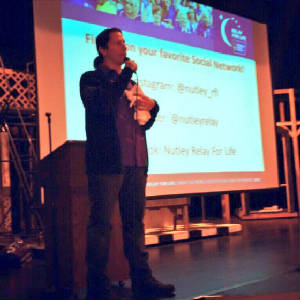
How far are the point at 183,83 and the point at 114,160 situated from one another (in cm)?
232

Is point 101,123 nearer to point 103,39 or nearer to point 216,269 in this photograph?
point 103,39

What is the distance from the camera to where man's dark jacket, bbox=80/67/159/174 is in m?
1.97

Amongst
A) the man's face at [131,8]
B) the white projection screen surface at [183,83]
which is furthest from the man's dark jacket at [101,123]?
the man's face at [131,8]

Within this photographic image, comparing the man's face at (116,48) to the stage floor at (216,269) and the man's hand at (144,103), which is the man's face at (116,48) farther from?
the stage floor at (216,269)

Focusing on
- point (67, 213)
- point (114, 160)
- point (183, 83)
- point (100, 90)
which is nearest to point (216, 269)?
point (67, 213)

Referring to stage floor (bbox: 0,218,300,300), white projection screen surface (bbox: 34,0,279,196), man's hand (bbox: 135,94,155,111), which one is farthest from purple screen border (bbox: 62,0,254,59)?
stage floor (bbox: 0,218,300,300)

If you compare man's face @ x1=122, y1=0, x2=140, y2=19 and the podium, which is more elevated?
man's face @ x1=122, y1=0, x2=140, y2=19

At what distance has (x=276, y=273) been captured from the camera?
2.64 meters

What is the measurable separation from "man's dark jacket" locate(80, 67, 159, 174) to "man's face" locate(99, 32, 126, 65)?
4.3 inches

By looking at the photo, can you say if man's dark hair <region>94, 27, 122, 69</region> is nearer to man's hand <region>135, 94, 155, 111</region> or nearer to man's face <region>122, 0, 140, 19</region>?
man's hand <region>135, 94, 155, 111</region>

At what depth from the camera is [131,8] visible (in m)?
3.84

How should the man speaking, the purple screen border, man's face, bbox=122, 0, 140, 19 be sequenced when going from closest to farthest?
the man speaking → the purple screen border → man's face, bbox=122, 0, 140, 19

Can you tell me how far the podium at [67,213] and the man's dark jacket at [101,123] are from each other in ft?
0.53

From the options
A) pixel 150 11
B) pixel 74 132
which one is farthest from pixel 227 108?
pixel 74 132
